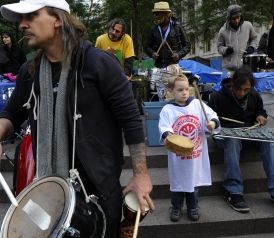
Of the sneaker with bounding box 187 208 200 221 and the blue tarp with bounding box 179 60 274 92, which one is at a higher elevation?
the blue tarp with bounding box 179 60 274 92

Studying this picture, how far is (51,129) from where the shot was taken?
7.12 feet

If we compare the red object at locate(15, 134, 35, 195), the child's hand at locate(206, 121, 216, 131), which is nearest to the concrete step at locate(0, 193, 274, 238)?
the child's hand at locate(206, 121, 216, 131)

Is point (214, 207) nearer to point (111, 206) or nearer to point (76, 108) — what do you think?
point (111, 206)

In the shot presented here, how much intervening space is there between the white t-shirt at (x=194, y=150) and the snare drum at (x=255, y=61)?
12.4 feet

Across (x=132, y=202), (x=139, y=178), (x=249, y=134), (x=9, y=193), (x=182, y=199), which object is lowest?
(x=182, y=199)

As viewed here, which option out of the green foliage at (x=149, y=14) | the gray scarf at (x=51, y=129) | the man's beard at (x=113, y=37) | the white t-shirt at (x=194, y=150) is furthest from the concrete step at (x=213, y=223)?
the green foliage at (x=149, y=14)

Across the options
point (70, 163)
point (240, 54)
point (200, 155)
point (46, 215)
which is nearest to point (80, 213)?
point (46, 215)

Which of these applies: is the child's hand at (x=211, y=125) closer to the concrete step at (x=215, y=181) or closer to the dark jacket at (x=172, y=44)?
the concrete step at (x=215, y=181)

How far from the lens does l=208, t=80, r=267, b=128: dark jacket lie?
4883 millimetres

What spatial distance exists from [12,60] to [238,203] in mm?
4830

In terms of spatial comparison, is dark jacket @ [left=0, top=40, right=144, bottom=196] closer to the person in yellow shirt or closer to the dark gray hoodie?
the person in yellow shirt

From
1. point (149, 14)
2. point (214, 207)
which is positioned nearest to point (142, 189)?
point (214, 207)

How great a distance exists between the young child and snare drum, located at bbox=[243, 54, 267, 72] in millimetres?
3777

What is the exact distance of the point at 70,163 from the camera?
2.19 m
